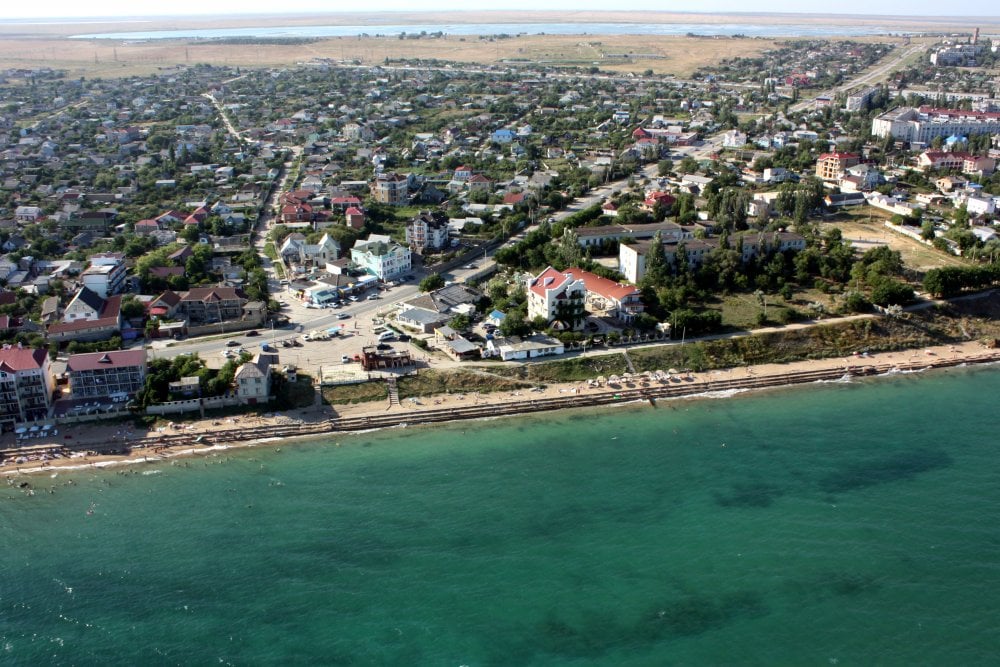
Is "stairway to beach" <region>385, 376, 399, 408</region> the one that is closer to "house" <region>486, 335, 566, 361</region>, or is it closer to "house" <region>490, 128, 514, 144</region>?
"house" <region>486, 335, 566, 361</region>

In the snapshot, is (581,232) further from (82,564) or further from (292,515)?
(82,564)

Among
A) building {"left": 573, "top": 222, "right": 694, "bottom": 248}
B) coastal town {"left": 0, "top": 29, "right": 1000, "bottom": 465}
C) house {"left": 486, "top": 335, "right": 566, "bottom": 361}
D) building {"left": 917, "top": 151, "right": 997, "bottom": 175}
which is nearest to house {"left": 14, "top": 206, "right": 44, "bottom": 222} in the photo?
coastal town {"left": 0, "top": 29, "right": 1000, "bottom": 465}

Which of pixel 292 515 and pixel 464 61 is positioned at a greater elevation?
pixel 464 61

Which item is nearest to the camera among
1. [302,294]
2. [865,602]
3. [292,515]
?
[865,602]

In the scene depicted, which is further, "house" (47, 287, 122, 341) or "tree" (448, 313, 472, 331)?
"tree" (448, 313, 472, 331)

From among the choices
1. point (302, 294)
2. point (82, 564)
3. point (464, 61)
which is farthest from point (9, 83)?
point (82, 564)

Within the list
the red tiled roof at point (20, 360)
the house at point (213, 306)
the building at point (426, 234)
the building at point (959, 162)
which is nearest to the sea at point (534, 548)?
the red tiled roof at point (20, 360)

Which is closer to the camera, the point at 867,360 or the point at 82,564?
the point at 82,564
